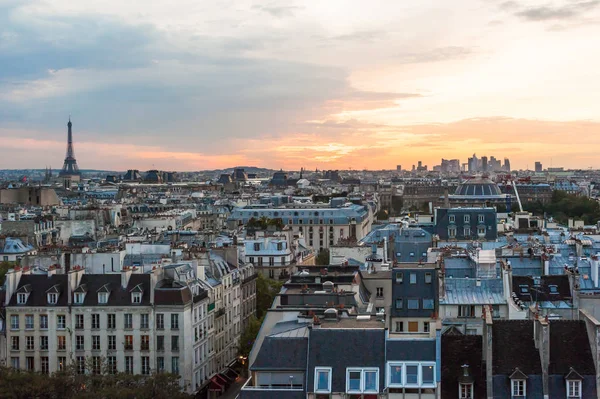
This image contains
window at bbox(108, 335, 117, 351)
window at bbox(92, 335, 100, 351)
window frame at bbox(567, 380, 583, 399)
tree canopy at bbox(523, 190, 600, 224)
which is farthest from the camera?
tree canopy at bbox(523, 190, 600, 224)

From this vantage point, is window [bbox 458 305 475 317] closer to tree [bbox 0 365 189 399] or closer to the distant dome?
tree [bbox 0 365 189 399]

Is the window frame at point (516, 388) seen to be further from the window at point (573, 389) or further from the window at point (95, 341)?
the window at point (95, 341)

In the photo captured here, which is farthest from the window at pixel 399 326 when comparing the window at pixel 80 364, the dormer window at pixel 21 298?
the dormer window at pixel 21 298

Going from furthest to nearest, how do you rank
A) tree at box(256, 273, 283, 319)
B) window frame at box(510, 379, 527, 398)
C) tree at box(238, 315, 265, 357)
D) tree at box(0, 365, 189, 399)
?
tree at box(256, 273, 283, 319) < tree at box(238, 315, 265, 357) < tree at box(0, 365, 189, 399) < window frame at box(510, 379, 527, 398)

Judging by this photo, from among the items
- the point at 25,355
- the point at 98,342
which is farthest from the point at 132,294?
the point at 25,355

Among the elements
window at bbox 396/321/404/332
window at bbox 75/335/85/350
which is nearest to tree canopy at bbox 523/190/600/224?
window at bbox 396/321/404/332

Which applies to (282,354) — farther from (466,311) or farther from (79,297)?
(79,297)
